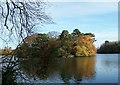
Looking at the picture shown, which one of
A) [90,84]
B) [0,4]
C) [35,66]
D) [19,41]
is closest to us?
[0,4]

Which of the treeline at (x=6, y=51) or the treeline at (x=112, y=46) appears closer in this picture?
the treeline at (x=6, y=51)

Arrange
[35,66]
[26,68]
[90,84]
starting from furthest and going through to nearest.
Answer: [90,84] < [35,66] < [26,68]

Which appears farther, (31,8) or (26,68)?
(26,68)

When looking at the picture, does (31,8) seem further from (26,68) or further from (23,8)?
(26,68)

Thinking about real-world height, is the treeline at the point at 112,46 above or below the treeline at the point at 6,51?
below

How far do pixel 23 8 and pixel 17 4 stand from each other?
0.33 ft

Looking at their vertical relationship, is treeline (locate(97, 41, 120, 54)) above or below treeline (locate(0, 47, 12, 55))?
below

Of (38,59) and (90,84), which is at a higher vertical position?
(38,59)

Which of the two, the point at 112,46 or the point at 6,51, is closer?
the point at 6,51

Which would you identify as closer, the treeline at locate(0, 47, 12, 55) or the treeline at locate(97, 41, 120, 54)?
the treeline at locate(0, 47, 12, 55)

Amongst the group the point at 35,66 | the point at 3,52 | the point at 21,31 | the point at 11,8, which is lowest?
the point at 35,66

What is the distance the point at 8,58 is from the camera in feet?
13.4

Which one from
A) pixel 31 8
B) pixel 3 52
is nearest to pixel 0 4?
pixel 31 8

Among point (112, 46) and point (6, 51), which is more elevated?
point (6, 51)
